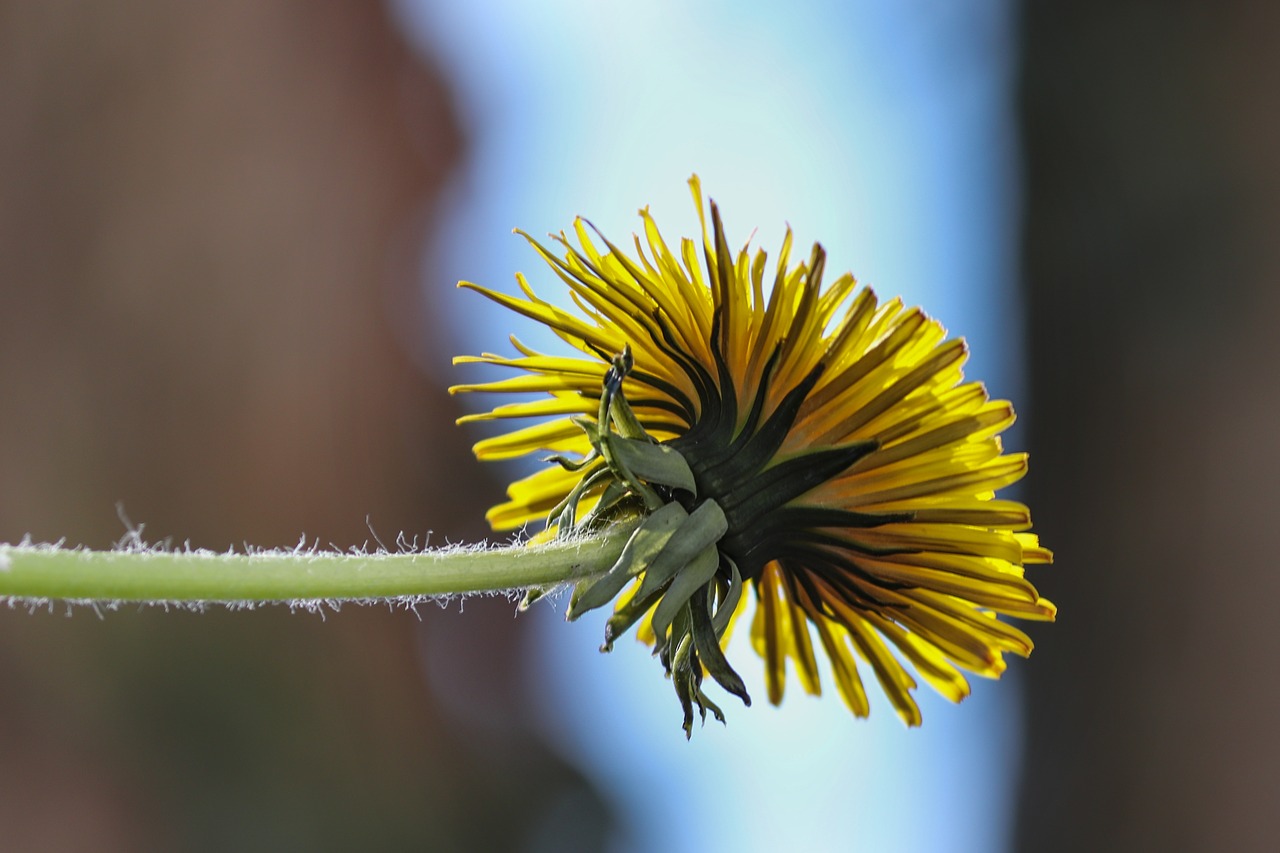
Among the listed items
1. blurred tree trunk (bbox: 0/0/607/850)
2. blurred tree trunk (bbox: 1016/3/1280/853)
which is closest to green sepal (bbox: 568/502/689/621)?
blurred tree trunk (bbox: 1016/3/1280/853)

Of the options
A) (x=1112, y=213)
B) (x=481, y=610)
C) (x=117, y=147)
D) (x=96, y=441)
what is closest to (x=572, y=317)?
(x=1112, y=213)

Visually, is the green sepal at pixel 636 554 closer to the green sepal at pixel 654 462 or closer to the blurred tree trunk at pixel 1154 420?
the green sepal at pixel 654 462

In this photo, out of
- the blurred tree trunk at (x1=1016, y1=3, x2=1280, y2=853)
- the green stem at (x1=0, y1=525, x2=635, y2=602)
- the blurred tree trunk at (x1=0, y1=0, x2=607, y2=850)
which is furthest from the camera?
the blurred tree trunk at (x1=0, y1=0, x2=607, y2=850)

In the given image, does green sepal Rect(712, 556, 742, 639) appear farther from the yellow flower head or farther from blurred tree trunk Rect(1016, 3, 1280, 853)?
blurred tree trunk Rect(1016, 3, 1280, 853)

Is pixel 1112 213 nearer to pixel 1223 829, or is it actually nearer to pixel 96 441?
pixel 1223 829

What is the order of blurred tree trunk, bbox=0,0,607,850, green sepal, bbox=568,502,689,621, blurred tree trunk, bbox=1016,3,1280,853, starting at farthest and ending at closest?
blurred tree trunk, bbox=0,0,607,850, blurred tree trunk, bbox=1016,3,1280,853, green sepal, bbox=568,502,689,621

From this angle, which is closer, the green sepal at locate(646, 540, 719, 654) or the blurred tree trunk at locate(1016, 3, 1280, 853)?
the green sepal at locate(646, 540, 719, 654)

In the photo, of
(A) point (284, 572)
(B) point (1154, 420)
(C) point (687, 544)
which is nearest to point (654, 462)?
(C) point (687, 544)
